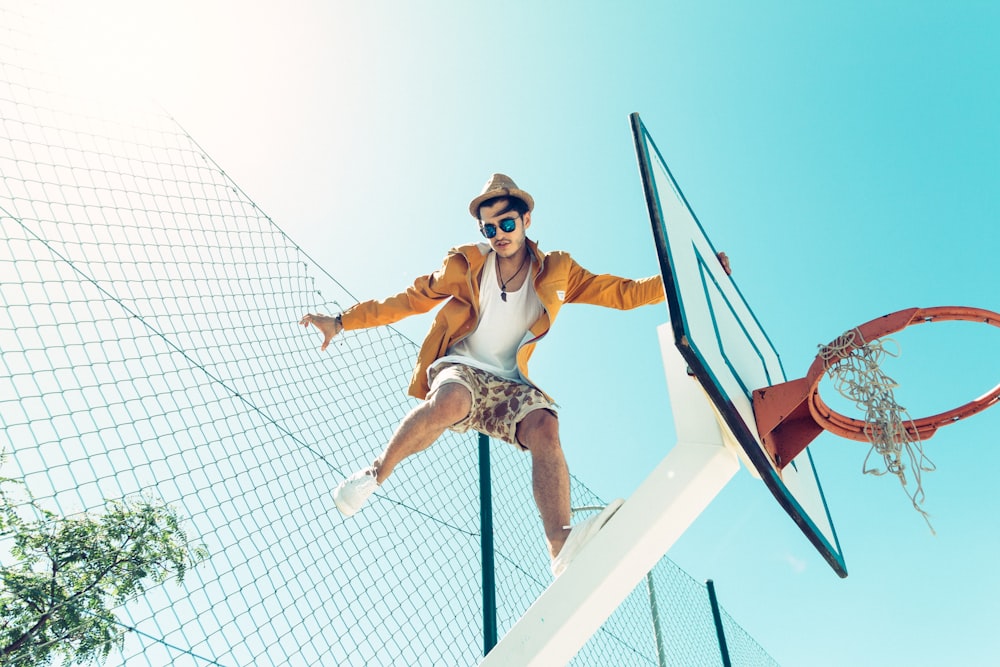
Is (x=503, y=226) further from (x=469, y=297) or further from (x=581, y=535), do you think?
(x=581, y=535)

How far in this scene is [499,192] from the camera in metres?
2.83

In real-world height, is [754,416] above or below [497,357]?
above

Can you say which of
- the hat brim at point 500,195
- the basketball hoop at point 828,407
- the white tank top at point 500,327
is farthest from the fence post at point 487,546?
the basketball hoop at point 828,407

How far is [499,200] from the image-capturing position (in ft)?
9.32

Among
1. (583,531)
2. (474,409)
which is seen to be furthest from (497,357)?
(583,531)

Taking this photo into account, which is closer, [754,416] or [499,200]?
[754,416]

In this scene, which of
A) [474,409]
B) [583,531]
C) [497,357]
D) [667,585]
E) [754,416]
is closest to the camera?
[583,531]

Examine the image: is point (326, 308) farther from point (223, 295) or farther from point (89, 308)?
point (89, 308)

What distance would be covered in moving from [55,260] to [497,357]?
1.59 m

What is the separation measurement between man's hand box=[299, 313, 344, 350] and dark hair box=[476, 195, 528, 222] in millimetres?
771

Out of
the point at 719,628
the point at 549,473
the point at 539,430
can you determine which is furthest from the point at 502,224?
the point at 719,628

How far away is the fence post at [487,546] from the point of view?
3.02 meters

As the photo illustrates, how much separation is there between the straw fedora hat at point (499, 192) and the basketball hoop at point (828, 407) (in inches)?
46.3

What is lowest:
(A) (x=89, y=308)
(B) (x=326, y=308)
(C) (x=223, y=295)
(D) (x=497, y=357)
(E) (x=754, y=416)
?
(A) (x=89, y=308)
